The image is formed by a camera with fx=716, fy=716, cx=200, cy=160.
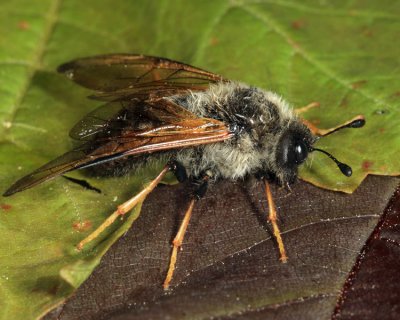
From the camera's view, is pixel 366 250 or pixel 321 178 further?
pixel 321 178

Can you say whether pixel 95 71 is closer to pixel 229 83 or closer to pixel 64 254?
pixel 229 83

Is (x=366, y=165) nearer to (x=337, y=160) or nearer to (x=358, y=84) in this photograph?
(x=337, y=160)

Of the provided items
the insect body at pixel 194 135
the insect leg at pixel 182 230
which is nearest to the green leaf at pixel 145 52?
the insect body at pixel 194 135

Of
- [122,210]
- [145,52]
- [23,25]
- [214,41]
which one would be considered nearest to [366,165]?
[122,210]

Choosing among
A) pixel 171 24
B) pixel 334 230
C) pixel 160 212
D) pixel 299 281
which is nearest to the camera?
pixel 299 281

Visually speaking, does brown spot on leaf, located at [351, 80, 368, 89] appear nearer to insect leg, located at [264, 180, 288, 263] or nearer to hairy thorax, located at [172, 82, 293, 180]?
hairy thorax, located at [172, 82, 293, 180]

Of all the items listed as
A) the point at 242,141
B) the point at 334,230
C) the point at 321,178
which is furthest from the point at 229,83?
the point at 334,230
